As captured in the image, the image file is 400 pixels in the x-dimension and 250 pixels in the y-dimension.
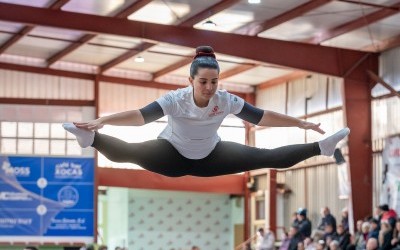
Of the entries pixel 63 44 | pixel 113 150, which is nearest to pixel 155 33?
pixel 63 44

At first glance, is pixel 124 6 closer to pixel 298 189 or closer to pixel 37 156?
pixel 37 156

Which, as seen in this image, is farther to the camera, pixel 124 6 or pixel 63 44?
pixel 63 44

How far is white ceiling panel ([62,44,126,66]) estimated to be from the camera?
26.7 metres

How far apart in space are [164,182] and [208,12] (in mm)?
9932

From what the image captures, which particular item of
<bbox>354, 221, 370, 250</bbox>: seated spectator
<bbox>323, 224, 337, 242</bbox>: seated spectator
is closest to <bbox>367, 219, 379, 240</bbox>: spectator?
<bbox>354, 221, 370, 250</bbox>: seated spectator

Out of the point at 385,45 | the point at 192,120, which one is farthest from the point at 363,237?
the point at 192,120

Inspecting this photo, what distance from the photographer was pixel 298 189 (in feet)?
93.7

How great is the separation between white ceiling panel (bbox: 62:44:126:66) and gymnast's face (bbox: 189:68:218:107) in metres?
19.8

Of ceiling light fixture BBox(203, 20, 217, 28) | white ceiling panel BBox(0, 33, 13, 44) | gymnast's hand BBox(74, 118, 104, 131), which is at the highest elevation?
white ceiling panel BBox(0, 33, 13, 44)

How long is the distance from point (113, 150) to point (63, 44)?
1968 centimetres

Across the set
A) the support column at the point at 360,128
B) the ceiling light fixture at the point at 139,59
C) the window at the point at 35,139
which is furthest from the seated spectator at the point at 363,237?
the window at the point at 35,139

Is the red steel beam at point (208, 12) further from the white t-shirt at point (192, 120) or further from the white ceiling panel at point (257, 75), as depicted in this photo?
the white t-shirt at point (192, 120)

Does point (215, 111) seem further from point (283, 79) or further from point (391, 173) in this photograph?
point (283, 79)

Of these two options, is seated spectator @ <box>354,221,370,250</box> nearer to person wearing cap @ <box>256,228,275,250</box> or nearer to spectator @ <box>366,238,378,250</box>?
spectator @ <box>366,238,378,250</box>
